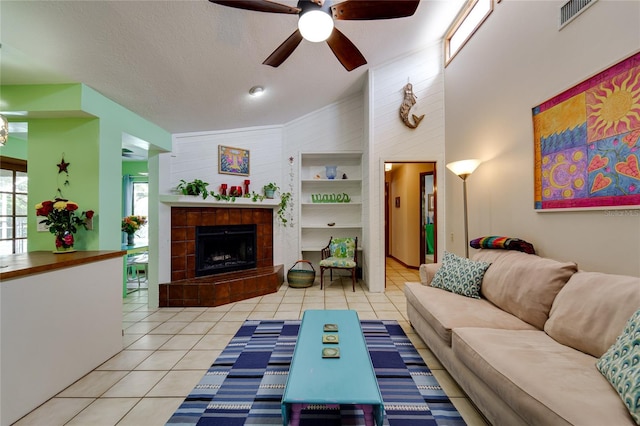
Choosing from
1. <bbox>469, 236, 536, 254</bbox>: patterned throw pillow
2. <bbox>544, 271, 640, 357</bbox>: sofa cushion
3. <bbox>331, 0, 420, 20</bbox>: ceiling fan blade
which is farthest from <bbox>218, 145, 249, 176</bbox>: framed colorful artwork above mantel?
<bbox>544, 271, 640, 357</bbox>: sofa cushion

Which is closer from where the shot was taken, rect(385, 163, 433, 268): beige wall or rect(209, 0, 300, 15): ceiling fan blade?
rect(209, 0, 300, 15): ceiling fan blade

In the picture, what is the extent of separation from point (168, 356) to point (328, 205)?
11.1ft

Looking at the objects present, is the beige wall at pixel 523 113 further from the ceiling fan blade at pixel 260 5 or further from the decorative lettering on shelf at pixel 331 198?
the ceiling fan blade at pixel 260 5

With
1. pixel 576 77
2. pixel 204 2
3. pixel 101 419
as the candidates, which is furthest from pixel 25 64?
pixel 576 77

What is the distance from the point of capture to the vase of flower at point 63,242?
2.36 meters

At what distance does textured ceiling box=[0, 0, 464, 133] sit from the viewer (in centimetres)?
192

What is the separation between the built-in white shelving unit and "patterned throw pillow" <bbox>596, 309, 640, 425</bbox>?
3793 mm

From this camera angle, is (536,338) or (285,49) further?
(285,49)

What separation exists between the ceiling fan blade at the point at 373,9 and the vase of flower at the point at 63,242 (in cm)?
298

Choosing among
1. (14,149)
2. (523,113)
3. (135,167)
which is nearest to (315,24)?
(523,113)

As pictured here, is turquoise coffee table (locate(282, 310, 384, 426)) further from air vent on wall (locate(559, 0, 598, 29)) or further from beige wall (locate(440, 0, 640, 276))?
air vent on wall (locate(559, 0, 598, 29))

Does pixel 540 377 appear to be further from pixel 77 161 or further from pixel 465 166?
pixel 77 161

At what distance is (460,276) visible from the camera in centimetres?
248

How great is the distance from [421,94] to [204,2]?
325cm
